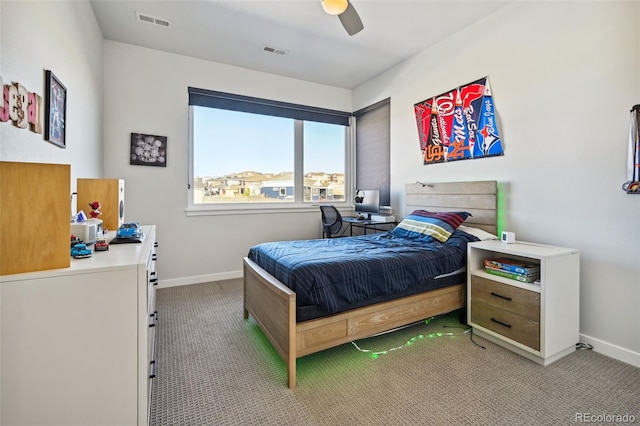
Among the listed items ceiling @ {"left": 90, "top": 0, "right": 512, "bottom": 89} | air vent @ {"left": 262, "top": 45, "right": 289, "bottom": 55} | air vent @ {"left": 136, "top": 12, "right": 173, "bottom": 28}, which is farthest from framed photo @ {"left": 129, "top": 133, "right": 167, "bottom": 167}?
air vent @ {"left": 262, "top": 45, "right": 289, "bottom": 55}

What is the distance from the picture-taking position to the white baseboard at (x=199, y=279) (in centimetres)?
366

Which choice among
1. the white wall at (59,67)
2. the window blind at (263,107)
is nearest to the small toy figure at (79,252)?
the white wall at (59,67)

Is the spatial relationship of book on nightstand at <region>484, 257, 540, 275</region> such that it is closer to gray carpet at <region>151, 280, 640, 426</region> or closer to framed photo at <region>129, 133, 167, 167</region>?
gray carpet at <region>151, 280, 640, 426</region>

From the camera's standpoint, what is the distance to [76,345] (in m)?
1.11

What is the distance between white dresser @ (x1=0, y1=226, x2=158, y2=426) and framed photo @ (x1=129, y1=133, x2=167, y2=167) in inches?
104

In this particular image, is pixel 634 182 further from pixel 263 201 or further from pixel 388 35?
pixel 263 201

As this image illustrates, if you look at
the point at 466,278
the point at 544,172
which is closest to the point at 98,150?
the point at 466,278

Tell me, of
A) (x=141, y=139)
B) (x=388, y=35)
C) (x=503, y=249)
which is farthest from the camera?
(x=141, y=139)

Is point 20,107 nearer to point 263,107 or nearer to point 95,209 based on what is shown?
point 95,209

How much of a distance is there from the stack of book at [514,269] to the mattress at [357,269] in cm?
26

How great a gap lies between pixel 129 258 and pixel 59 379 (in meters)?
0.47

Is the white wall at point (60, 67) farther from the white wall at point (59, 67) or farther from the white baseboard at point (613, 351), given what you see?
the white baseboard at point (613, 351)

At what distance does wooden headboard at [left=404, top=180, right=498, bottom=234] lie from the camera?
2803 mm

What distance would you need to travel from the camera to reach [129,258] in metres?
1.29
